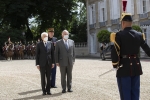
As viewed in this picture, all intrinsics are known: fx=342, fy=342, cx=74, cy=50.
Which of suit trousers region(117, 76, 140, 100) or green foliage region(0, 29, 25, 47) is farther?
green foliage region(0, 29, 25, 47)

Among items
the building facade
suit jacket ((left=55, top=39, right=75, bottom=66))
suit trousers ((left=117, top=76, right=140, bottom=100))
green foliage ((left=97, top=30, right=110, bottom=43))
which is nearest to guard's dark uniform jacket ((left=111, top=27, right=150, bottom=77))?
suit trousers ((left=117, top=76, right=140, bottom=100))

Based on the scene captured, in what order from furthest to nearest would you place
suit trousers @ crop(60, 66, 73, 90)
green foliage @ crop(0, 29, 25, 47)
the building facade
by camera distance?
green foliage @ crop(0, 29, 25, 47)
the building facade
suit trousers @ crop(60, 66, 73, 90)

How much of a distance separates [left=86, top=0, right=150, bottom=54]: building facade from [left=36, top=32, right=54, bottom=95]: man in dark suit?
2541 cm

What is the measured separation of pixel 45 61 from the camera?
10.4 metres

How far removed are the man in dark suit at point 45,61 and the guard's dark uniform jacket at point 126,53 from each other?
4347 millimetres

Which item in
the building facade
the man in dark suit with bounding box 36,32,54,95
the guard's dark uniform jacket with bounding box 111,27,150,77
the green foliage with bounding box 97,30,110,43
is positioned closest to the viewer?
the guard's dark uniform jacket with bounding box 111,27,150,77

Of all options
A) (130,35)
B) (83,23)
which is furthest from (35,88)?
(83,23)

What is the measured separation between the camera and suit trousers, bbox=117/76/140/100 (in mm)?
6383

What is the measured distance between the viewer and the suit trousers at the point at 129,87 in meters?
6.38

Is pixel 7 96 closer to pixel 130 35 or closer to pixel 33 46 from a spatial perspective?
pixel 130 35

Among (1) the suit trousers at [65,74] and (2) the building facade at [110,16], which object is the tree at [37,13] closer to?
(2) the building facade at [110,16]

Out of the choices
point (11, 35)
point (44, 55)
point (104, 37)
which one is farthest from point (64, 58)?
point (11, 35)

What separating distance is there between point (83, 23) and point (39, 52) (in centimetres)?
4939

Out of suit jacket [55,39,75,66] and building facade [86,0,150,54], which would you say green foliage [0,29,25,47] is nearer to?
building facade [86,0,150,54]
